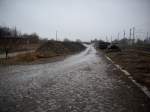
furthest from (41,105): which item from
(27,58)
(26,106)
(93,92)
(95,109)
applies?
(27,58)

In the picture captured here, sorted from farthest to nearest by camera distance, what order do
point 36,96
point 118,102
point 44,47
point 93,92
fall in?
point 44,47 → point 93,92 → point 36,96 → point 118,102

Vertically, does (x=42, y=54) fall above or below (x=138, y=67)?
above

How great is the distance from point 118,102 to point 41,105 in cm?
235

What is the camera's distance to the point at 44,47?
3250 centimetres

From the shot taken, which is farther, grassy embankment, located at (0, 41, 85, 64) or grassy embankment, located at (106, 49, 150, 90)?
grassy embankment, located at (0, 41, 85, 64)

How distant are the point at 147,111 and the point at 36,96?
3.48 metres

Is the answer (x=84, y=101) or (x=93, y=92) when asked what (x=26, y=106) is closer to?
(x=84, y=101)

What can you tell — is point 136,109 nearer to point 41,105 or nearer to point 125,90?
point 125,90

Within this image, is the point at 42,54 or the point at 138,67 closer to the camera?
the point at 138,67

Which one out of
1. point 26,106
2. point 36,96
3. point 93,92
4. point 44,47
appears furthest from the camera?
point 44,47

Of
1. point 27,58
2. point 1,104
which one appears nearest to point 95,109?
point 1,104

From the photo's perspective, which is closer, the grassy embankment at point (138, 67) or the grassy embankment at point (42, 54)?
the grassy embankment at point (138, 67)

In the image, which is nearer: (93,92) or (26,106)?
(26,106)

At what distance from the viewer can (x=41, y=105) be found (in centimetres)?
432
